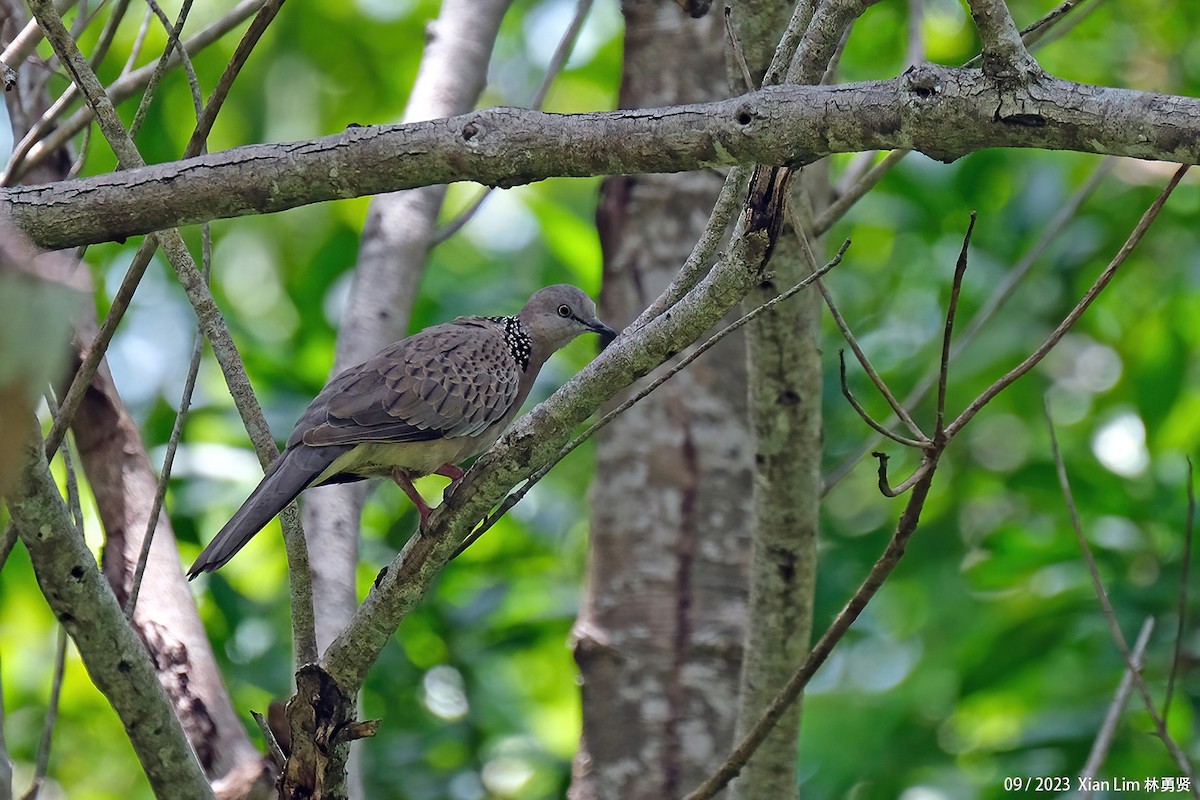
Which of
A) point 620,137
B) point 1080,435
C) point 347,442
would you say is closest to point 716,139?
point 620,137

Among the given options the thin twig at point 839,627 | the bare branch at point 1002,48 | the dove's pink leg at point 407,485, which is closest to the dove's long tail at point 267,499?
the dove's pink leg at point 407,485

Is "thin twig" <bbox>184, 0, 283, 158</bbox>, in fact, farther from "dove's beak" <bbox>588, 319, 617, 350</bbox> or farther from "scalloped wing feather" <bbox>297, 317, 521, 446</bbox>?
"dove's beak" <bbox>588, 319, 617, 350</bbox>

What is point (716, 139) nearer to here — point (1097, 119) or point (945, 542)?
point (1097, 119)

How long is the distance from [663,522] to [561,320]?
0.97 metres

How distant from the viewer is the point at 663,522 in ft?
16.0

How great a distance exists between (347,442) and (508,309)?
262 centimetres

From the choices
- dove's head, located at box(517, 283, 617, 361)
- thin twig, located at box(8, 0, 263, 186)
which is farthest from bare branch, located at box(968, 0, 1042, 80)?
dove's head, located at box(517, 283, 617, 361)

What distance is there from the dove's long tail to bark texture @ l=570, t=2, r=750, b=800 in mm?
1496

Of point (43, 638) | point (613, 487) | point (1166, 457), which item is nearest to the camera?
point (613, 487)

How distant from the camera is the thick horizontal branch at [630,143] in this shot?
1.87m

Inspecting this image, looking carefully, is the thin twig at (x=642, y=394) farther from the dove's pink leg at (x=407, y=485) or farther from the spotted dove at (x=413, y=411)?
the dove's pink leg at (x=407, y=485)

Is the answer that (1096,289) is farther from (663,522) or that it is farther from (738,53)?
(663,522)

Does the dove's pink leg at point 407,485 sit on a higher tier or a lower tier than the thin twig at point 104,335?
higher

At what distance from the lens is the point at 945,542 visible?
5.65 m
